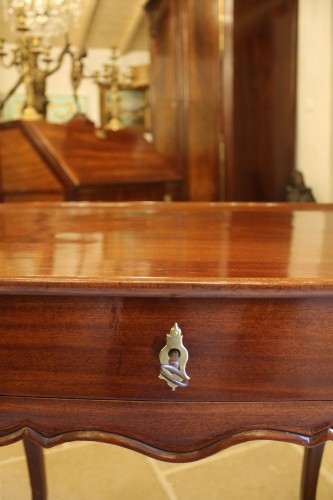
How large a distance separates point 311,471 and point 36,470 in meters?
0.53

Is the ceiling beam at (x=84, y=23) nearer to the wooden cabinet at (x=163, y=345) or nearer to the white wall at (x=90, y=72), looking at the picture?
the white wall at (x=90, y=72)

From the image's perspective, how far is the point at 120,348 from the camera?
1.51 ft

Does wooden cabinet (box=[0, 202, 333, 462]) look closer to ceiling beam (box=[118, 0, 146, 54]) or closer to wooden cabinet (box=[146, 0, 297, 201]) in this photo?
wooden cabinet (box=[146, 0, 297, 201])

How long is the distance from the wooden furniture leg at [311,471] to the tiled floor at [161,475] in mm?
106

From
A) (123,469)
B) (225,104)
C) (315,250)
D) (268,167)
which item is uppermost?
(225,104)

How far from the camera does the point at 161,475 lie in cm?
110

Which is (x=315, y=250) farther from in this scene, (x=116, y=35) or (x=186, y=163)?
(x=116, y=35)

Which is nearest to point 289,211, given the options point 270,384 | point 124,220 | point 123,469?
point 124,220

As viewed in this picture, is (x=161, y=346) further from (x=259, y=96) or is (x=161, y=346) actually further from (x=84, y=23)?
(x=84, y=23)

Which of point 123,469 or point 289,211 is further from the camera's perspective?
point 123,469

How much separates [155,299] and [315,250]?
0.67ft

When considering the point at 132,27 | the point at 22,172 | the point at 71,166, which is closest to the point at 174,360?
the point at 71,166

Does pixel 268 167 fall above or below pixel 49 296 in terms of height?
above

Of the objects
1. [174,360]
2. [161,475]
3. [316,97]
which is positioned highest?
[316,97]
